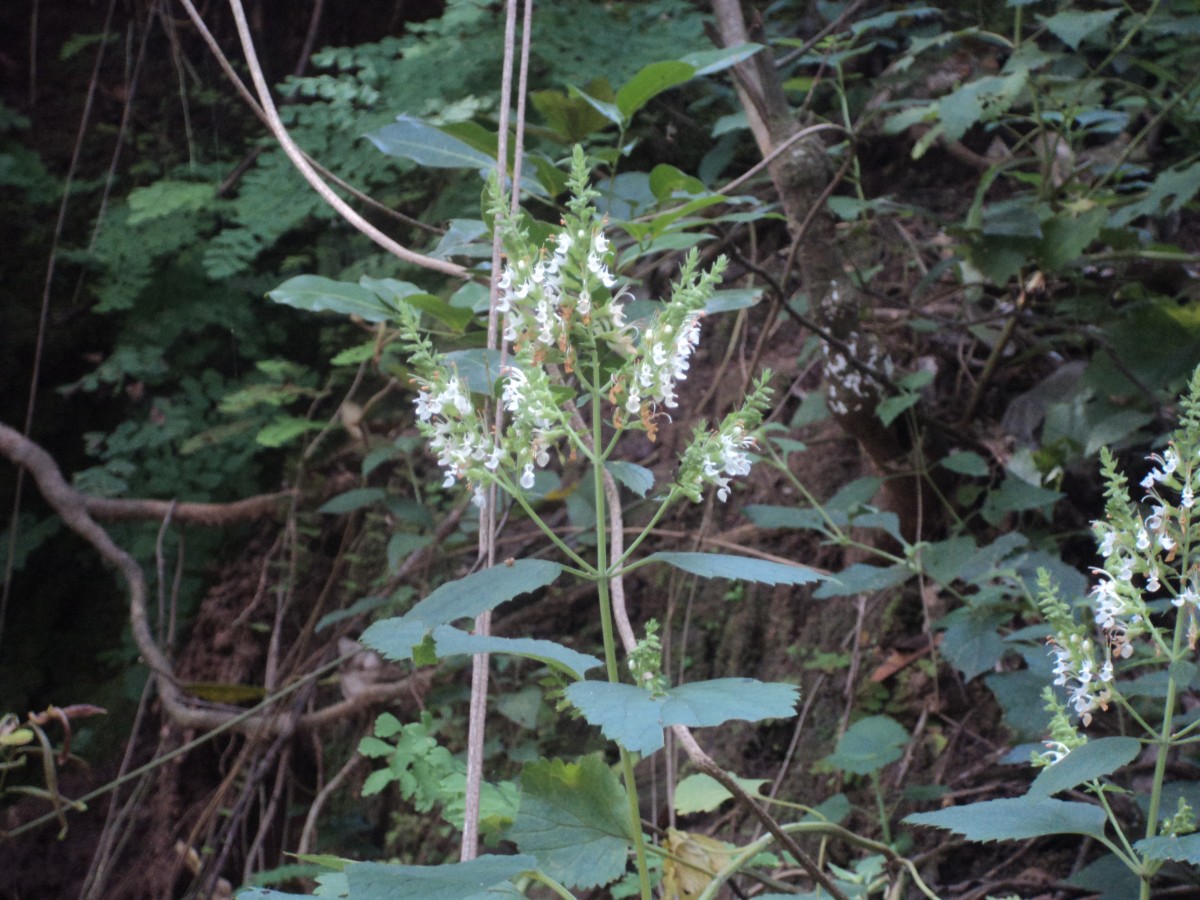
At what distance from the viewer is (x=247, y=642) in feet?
9.55

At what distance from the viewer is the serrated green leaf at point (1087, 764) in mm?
758

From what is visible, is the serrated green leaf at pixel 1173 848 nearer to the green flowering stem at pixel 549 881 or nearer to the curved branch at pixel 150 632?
the green flowering stem at pixel 549 881

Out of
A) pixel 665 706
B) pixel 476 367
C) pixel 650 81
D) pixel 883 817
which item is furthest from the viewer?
pixel 883 817

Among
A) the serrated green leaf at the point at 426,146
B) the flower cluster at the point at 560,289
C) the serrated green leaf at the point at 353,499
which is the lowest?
the serrated green leaf at the point at 353,499

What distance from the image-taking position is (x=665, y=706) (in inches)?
24.9

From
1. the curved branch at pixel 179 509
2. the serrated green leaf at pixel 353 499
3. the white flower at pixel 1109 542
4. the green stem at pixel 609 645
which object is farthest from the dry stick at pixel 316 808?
the white flower at pixel 1109 542

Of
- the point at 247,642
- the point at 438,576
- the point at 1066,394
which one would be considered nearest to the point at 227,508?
the point at 247,642

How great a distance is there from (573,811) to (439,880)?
0.20 m

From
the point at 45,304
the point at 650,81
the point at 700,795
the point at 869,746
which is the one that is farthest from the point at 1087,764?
the point at 45,304

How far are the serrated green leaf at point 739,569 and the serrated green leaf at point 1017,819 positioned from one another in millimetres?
227

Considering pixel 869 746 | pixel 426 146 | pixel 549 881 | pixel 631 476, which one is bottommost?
pixel 869 746

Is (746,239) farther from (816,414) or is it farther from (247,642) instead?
(247,642)

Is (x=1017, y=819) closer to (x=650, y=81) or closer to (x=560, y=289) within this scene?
(x=560, y=289)

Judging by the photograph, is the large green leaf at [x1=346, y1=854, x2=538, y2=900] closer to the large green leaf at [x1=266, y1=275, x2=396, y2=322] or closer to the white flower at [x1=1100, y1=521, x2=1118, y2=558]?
the white flower at [x1=1100, y1=521, x2=1118, y2=558]
